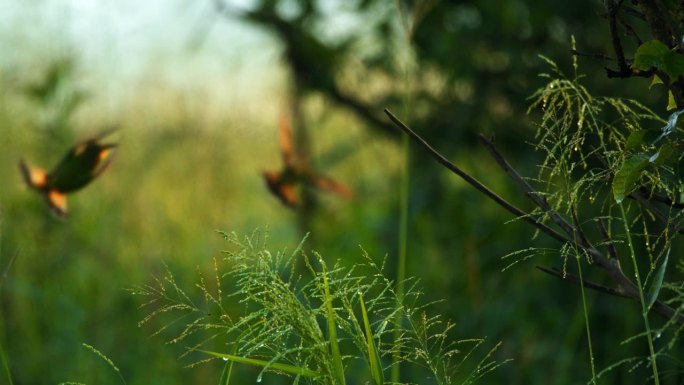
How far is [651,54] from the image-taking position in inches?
33.2

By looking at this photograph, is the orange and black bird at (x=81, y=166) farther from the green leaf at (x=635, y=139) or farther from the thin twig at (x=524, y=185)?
the green leaf at (x=635, y=139)

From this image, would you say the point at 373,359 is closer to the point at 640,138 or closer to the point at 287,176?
the point at 640,138

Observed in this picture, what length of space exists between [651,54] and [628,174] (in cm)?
11

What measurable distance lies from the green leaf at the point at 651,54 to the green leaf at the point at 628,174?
8 centimetres

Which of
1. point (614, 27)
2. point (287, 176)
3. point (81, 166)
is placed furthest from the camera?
point (287, 176)

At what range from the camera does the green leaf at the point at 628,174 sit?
830 millimetres

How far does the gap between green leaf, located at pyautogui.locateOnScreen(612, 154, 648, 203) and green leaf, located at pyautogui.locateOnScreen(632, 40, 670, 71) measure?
0.26 ft

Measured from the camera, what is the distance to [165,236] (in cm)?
339

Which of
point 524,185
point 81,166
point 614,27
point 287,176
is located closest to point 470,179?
point 524,185

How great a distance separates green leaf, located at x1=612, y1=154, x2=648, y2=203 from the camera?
83 cm

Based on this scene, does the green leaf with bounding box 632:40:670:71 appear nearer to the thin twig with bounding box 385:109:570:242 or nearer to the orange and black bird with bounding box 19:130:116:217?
the thin twig with bounding box 385:109:570:242

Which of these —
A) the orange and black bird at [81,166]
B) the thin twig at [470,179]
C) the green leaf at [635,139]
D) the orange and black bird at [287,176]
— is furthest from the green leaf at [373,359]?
the orange and black bird at [287,176]

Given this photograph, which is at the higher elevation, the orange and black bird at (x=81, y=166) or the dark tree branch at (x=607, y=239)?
the dark tree branch at (x=607, y=239)

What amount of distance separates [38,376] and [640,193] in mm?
1966
